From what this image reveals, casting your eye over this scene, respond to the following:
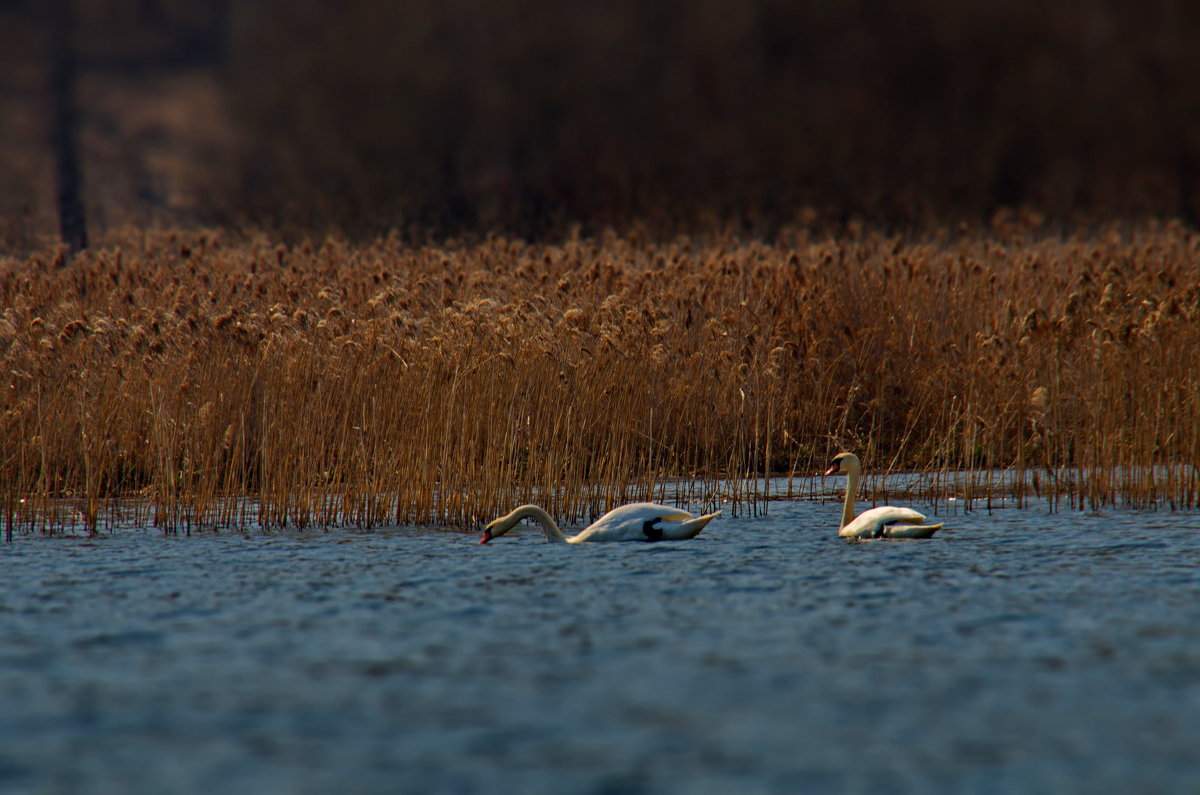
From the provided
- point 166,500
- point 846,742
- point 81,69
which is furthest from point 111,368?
point 81,69

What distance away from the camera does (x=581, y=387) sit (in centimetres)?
1100

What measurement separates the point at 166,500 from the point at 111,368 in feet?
5.79

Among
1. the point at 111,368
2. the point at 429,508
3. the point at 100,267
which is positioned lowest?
the point at 429,508

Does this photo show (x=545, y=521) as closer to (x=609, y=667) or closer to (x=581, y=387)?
(x=581, y=387)

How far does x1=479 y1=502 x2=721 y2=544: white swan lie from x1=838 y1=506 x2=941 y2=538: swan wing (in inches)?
36.3

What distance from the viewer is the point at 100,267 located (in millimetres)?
18094

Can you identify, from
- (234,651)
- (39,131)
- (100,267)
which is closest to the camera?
(234,651)

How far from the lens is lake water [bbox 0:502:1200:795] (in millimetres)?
4559

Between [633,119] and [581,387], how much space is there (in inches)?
1358

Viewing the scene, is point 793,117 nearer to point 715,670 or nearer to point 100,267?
point 100,267

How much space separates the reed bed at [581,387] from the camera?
10.4 meters

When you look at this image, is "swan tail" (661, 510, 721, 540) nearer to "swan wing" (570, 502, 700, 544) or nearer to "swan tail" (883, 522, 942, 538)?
"swan wing" (570, 502, 700, 544)

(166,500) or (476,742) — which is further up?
(166,500)

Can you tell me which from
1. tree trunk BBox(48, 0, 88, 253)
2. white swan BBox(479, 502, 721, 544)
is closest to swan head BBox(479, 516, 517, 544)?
white swan BBox(479, 502, 721, 544)
